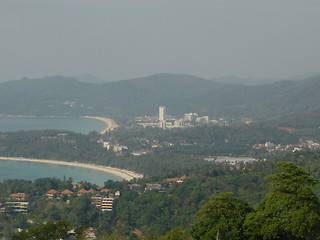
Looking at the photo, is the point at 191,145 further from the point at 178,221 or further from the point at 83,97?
the point at 83,97

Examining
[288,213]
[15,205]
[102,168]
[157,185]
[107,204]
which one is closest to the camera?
[288,213]

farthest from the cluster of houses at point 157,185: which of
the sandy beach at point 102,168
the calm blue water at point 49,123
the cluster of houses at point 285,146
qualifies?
the calm blue water at point 49,123

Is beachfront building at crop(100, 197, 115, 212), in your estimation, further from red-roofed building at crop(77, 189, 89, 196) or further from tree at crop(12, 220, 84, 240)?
tree at crop(12, 220, 84, 240)

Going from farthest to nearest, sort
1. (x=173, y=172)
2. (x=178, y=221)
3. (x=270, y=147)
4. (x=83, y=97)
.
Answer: (x=83, y=97) → (x=270, y=147) → (x=173, y=172) → (x=178, y=221)

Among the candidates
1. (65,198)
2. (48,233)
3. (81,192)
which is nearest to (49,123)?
(81,192)

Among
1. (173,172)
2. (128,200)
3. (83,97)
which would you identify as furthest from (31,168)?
(83,97)

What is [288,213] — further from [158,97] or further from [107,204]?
[158,97]

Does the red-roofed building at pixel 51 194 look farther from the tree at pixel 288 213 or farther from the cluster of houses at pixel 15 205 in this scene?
the tree at pixel 288 213
